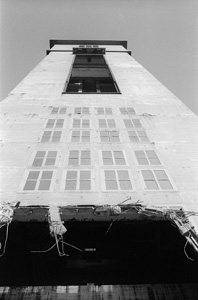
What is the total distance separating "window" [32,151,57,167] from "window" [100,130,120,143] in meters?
2.44

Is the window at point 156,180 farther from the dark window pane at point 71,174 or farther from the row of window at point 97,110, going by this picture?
the row of window at point 97,110

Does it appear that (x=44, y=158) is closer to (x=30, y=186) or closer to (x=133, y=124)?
(x=30, y=186)

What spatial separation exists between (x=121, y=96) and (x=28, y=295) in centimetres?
1341

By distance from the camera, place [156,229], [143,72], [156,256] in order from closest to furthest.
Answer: [156,229]
[156,256]
[143,72]

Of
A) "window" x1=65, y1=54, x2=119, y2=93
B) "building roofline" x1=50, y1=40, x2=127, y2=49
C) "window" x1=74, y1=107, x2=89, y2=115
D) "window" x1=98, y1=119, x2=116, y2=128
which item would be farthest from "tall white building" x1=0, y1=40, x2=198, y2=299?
"building roofline" x1=50, y1=40, x2=127, y2=49

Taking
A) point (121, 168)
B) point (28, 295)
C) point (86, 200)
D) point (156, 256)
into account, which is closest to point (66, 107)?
point (121, 168)

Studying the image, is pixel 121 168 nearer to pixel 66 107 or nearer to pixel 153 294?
pixel 153 294

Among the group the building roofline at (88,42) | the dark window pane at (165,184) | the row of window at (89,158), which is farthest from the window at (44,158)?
the building roofline at (88,42)

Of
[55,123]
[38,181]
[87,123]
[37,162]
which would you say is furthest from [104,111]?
[38,181]

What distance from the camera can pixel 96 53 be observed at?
33.8 m

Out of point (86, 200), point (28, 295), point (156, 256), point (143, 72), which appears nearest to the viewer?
point (28, 295)

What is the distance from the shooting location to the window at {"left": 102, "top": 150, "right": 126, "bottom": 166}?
10312 mm

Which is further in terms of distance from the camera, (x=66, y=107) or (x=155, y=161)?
(x=66, y=107)

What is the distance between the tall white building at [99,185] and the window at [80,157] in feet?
0.13
